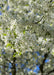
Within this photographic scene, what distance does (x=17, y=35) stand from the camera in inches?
195

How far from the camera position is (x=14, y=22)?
16.4 ft

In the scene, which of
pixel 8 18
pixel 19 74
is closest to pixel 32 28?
pixel 8 18

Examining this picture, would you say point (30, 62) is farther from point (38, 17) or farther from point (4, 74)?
point (38, 17)

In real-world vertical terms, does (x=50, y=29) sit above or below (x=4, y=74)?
above

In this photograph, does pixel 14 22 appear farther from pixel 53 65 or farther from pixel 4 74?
pixel 53 65

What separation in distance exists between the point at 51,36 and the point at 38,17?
198 centimetres

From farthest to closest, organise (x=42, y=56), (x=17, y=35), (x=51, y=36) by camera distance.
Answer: (x=42, y=56), (x=51, y=36), (x=17, y=35)

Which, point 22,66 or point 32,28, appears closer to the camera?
point 32,28

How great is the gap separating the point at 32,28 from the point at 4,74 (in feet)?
23.7

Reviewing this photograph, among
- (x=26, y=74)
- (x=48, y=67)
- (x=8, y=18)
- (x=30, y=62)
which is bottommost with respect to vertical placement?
(x=26, y=74)

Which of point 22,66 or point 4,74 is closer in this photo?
point 4,74

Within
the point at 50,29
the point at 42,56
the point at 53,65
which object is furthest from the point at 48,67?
the point at 50,29

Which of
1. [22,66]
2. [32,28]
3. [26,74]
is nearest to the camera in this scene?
[32,28]

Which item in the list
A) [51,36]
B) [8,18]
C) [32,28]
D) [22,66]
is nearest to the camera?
[8,18]
